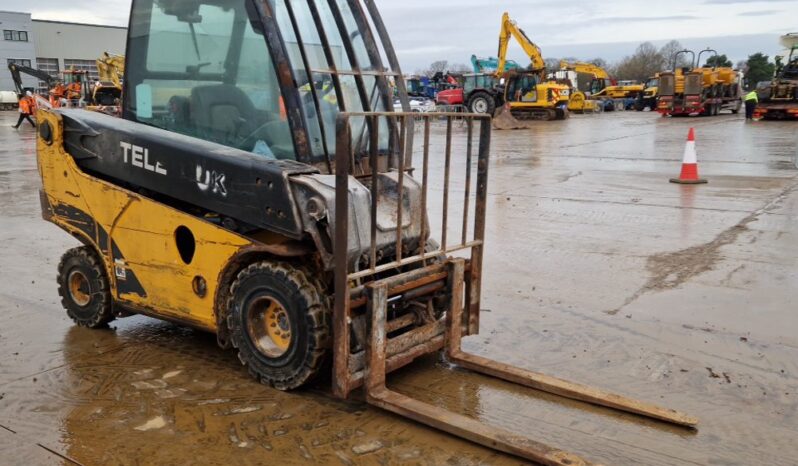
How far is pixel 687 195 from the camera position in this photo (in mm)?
10086

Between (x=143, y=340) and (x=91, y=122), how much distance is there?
1.44 m

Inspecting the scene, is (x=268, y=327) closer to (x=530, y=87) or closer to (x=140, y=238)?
(x=140, y=238)

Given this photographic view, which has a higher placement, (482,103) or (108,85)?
(108,85)

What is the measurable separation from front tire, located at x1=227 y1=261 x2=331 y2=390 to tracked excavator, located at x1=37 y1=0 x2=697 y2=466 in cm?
1

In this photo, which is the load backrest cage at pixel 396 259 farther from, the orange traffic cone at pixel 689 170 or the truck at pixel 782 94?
the truck at pixel 782 94

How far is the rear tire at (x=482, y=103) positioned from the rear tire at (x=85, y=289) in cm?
2677

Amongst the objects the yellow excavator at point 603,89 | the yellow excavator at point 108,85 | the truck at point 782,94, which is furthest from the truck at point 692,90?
the yellow excavator at point 108,85

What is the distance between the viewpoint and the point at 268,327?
3.80m

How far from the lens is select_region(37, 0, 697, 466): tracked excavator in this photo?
348 centimetres

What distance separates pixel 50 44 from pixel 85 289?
68.5 meters

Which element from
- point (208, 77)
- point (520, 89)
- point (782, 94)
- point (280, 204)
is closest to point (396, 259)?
point (280, 204)

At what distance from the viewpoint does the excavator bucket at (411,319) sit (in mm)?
3211

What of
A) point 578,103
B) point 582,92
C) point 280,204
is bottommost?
point 280,204

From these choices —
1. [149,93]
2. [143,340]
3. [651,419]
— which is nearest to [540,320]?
[651,419]
